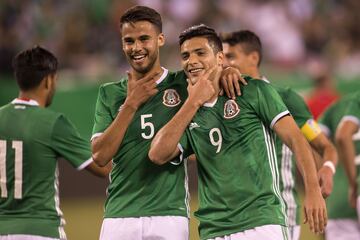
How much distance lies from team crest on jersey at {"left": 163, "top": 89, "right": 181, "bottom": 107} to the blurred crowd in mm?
9475

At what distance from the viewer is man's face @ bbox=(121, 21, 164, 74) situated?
5906mm

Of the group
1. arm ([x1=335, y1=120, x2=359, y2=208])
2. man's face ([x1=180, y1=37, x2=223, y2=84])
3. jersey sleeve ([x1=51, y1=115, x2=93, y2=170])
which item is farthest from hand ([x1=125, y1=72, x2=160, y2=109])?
arm ([x1=335, y1=120, x2=359, y2=208])

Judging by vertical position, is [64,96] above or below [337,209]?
above

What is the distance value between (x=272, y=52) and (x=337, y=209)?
871cm

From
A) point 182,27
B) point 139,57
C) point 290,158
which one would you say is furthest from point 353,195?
point 182,27

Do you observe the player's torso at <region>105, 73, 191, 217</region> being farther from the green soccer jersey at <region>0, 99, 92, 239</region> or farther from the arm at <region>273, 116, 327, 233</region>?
the arm at <region>273, 116, 327, 233</region>

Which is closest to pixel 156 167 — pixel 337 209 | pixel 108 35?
pixel 337 209

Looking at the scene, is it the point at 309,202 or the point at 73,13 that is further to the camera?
the point at 73,13

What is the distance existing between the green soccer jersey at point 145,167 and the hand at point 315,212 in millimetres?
1065

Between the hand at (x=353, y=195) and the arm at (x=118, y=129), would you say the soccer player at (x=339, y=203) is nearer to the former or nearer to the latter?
the hand at (x=353, y=195)

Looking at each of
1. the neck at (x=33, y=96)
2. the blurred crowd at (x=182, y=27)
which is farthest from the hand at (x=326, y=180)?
the blurred crowd at (x=182, y=27)

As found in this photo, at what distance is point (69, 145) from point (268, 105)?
1.57 metres

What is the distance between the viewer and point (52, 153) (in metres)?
6.19

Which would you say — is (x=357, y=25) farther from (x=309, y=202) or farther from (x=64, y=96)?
(x=309, y=202)
